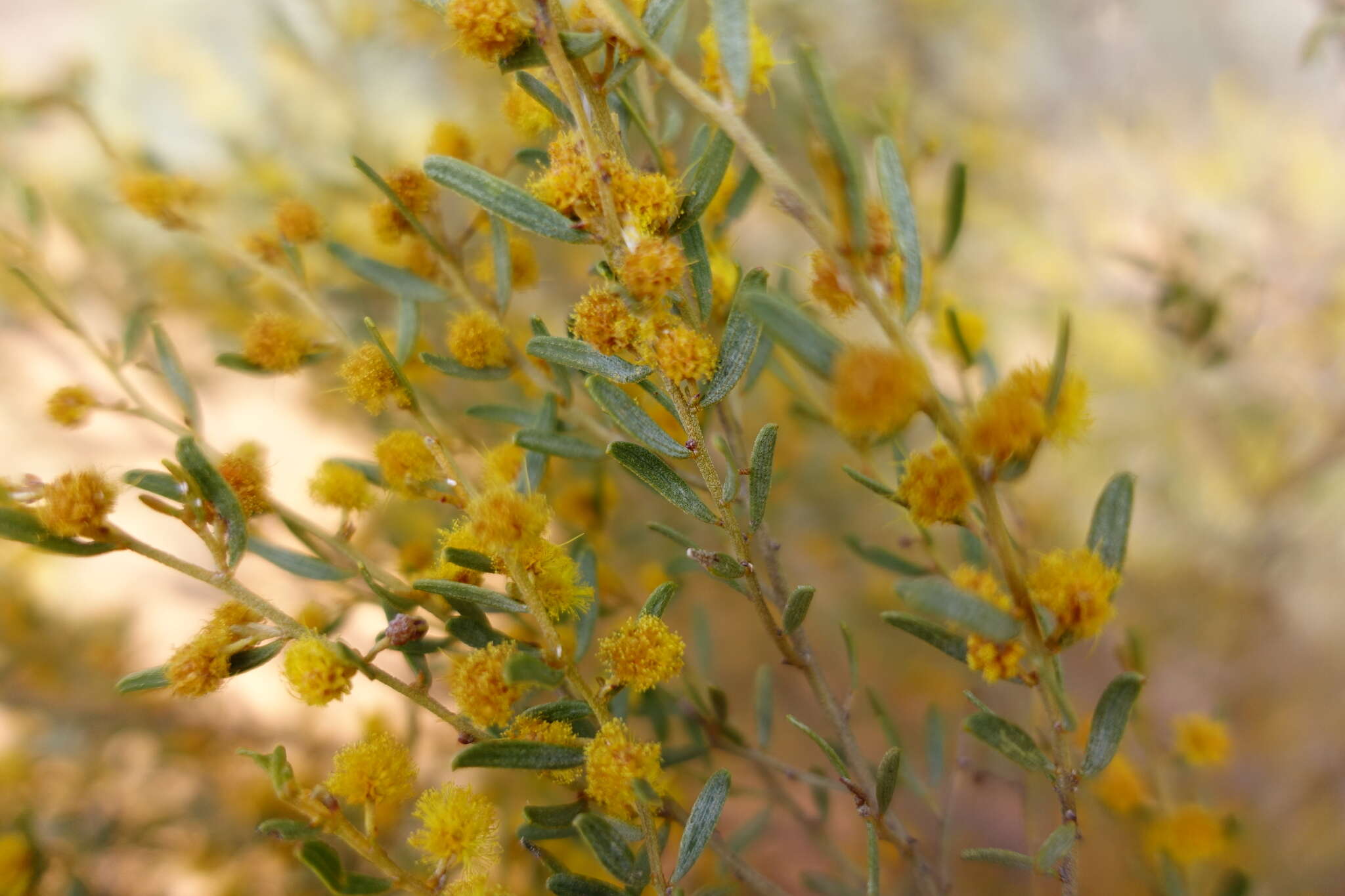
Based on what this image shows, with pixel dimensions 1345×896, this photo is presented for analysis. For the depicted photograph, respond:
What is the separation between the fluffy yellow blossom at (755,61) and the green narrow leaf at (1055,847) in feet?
1.84

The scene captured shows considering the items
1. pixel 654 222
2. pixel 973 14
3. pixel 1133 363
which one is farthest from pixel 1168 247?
pixel 654 222

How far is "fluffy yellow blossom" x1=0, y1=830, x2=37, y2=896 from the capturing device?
90 cm

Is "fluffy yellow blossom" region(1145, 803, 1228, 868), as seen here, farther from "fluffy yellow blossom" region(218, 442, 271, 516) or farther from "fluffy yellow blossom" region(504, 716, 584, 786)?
"fluffy yellow blossom" region(218, 442, 271, 516)

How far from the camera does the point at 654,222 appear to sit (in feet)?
1.76

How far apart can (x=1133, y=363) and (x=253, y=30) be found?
248 centimetres

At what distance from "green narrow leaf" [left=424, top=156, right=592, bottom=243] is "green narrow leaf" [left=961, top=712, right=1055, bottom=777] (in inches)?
16.7

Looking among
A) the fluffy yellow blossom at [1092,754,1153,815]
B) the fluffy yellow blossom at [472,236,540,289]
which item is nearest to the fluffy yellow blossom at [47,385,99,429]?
the fluffy yellow blossom at [472,236,540,289]

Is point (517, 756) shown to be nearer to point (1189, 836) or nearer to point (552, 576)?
point (552, 576)

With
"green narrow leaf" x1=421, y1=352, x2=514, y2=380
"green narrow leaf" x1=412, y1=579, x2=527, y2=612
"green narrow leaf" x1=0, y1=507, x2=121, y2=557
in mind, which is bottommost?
"green narrow leaf" x1=0, y1=507, x2=121, y2=557

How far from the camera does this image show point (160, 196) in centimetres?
87

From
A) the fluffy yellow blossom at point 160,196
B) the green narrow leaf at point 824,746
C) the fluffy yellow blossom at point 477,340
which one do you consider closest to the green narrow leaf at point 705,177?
the fluffy yellow blossom at point 477,340

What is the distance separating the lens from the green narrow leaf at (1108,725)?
56 cm

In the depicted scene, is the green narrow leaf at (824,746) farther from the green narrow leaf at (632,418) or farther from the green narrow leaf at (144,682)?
the green narrow leaf at (144,682)

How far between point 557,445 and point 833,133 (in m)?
0.35
